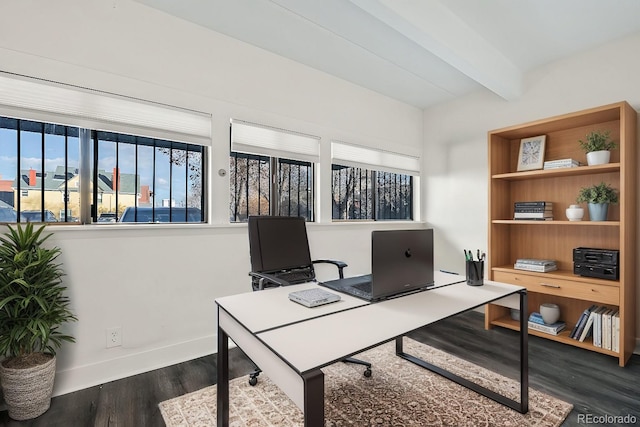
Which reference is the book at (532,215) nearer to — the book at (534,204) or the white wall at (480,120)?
the book at (534,204)

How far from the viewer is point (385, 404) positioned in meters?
1.93

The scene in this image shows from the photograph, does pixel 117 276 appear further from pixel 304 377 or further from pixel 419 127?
pixel 419 127

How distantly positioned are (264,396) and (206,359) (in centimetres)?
78

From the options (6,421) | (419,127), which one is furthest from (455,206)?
(6,421)

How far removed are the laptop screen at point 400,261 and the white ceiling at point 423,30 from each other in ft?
4.82

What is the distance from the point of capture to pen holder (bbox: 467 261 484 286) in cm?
201

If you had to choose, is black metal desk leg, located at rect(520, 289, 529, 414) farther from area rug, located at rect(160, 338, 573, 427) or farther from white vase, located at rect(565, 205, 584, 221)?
white vase, located at rect(565, 205, 584, 221)

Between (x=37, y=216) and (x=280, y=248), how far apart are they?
167 centimetres

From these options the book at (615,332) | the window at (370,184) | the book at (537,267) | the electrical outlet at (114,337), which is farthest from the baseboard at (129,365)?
the book at (615,332)

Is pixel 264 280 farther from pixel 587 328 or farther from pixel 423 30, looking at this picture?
pixel 587 328

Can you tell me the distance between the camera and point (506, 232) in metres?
3.39

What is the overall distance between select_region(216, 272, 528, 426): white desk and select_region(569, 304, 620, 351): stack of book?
1.24 meters

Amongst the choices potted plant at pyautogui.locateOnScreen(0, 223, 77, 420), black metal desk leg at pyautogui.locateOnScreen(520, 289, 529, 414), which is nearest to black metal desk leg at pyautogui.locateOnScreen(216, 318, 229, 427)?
potted plant at pyautogui.locateOnScreen(0, 223, 77, 420)

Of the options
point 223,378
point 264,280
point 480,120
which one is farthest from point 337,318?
point 480,120
